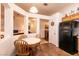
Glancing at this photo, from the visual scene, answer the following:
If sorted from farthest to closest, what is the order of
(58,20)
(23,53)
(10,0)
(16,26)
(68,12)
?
(16,26)
(58,20)
(68,12)
(23,53)
(10,0)

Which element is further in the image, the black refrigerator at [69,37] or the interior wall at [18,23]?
the interior wall at [18,23]

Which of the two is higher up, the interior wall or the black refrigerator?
the interior wall

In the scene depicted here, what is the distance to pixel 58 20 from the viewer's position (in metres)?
5.90

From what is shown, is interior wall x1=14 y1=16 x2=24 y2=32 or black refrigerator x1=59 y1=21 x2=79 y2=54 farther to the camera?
interior wall x1=14 y1=16 x2=24 y2=32

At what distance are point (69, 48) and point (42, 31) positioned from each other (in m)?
6.80

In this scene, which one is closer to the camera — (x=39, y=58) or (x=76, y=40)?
(x=39, y=58)

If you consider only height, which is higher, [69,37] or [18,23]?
[18,23]

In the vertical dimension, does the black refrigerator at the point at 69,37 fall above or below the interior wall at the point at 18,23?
below

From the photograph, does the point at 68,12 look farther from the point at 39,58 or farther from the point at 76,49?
the point at 39,58

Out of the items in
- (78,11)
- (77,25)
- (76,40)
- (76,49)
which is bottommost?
(76,49)

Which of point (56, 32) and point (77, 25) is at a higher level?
point (77, 25)

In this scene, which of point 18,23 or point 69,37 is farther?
point 18,23

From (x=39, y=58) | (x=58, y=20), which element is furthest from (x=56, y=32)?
(x=39, y=58)

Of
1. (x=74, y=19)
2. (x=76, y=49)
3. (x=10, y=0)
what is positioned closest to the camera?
(x=10, y=0)
